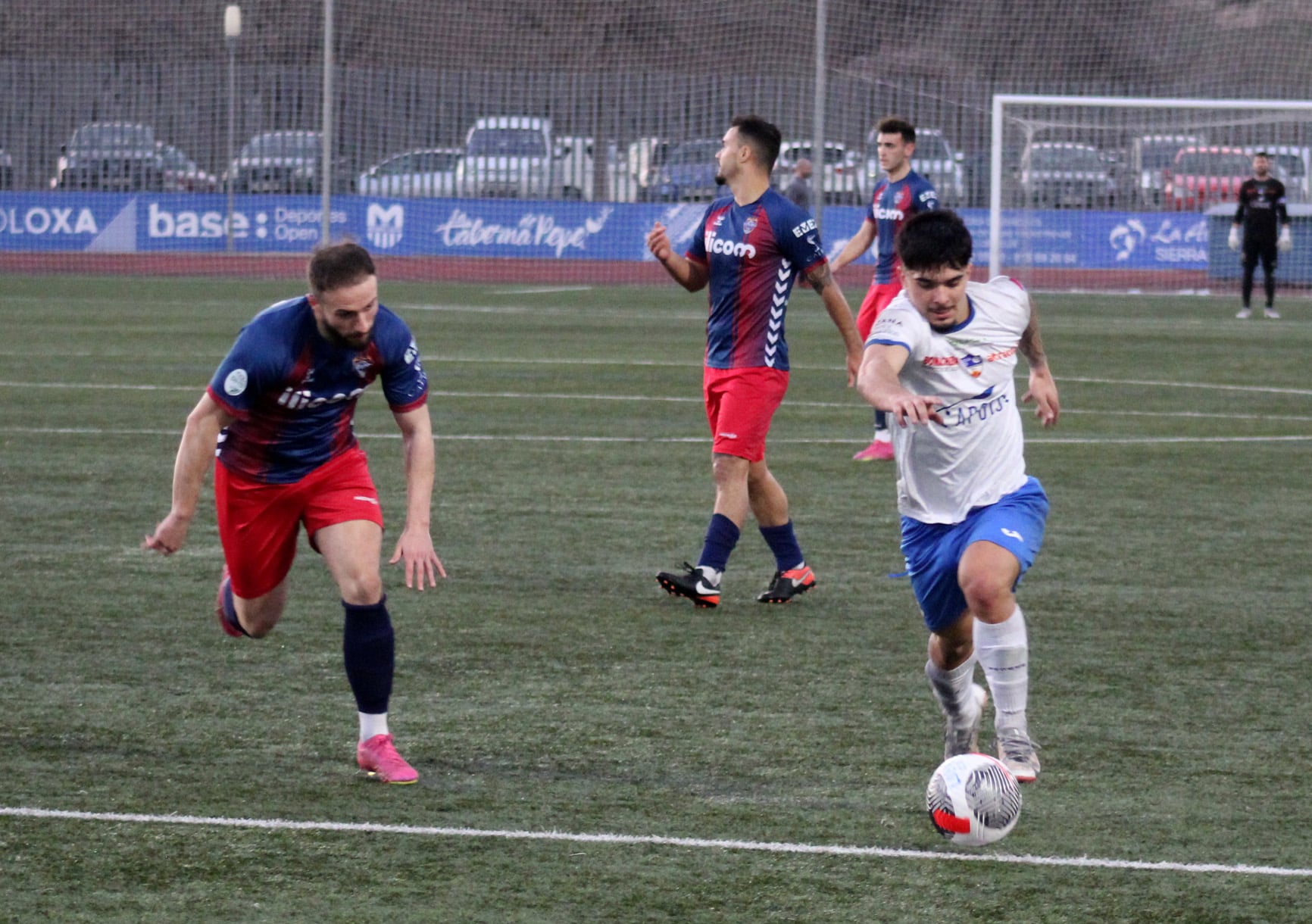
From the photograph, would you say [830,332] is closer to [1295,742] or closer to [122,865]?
[1295,742]

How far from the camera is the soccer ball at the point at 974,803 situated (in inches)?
186

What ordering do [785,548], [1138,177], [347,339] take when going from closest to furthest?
1. [347,339]
2. [785,548]
3. [1138,177]

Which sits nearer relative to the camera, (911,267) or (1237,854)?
(1237,854)

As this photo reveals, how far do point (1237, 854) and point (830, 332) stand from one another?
19.3 meters

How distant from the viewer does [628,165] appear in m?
32.9

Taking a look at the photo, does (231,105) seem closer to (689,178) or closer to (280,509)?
(689,178)

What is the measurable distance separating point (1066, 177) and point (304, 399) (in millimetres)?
25866

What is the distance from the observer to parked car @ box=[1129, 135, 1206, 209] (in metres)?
30.8

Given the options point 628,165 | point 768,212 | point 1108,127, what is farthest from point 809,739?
point 628,165

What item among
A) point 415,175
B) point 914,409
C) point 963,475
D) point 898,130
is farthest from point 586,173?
point 914,409

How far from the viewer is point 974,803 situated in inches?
186

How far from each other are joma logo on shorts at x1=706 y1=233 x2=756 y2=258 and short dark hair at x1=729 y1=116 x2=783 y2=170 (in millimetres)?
362

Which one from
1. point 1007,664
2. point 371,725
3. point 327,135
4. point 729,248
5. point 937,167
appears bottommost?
point 371,725

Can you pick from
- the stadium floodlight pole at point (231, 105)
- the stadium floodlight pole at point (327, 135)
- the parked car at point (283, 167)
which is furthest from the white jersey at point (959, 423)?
the parked car at point (283, 167)
